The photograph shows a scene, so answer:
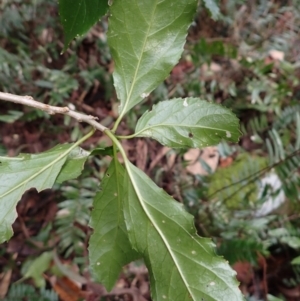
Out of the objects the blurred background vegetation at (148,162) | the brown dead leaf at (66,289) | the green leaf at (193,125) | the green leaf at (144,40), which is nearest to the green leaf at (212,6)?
the green leaf at (144,40)

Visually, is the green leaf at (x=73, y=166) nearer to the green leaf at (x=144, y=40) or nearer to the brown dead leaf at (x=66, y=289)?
the green leaf at (x=144, y=40)

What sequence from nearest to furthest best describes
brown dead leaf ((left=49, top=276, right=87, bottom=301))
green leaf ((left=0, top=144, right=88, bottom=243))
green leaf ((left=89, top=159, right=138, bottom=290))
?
green leaf ((left=0, top=144, right=88, bottom=243)) < green leaf ((left=89, top=159, right=138, bottom=290)) < brown dead leaf ((left=49, top=276, right=87, bottom=301))

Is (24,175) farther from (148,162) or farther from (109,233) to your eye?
(148,162)

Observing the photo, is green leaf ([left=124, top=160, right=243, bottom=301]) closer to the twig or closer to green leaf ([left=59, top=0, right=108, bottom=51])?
the twig

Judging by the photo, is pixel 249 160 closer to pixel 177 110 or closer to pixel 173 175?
pixel 173 175

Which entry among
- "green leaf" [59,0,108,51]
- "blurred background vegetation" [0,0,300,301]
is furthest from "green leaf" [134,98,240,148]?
"blurred background vegetation" [0,0,300,301]

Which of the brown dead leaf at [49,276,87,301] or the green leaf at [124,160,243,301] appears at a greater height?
the green leaf at [124,160,243,301]
